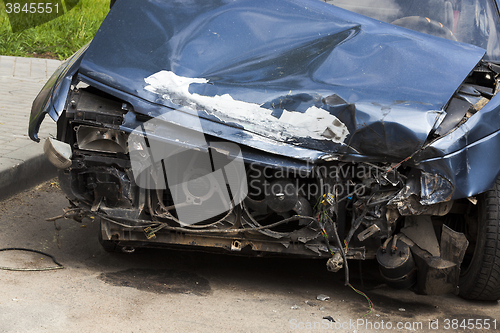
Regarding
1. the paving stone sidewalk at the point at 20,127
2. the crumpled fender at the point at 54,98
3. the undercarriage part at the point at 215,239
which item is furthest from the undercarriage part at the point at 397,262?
the paving stone sidewalk at the point at 20,127

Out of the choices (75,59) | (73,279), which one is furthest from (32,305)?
(75,59)

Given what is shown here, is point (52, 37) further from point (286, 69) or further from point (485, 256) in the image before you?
point (485, 256)

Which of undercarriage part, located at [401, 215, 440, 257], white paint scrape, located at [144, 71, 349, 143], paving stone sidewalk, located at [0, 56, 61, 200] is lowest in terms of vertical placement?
paving stone sidewalk, located at [0, 56, 61, 200]

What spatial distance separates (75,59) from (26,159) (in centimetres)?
161

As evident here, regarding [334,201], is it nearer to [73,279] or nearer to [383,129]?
[383,129]

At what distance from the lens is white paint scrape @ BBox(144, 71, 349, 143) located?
2678 millimetres

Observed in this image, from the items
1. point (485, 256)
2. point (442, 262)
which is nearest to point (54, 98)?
point (442, 262)

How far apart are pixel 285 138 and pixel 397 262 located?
988 millimetres

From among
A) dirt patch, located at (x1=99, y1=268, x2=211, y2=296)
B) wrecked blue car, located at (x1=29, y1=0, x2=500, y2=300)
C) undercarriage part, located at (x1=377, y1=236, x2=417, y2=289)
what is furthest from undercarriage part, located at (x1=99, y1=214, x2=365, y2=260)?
dirt patch, located at (x1=99, y1=268, x2=211, y2=296)

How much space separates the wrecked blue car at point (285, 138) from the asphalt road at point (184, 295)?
208 mm

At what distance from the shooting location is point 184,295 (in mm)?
2959

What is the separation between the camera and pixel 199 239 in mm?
2998

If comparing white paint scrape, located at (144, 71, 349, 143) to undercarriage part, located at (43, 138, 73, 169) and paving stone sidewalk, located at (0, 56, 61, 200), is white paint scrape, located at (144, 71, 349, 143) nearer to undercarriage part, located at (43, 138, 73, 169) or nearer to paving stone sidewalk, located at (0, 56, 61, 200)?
undercarriage part, located at (43, 138, 73, 169)

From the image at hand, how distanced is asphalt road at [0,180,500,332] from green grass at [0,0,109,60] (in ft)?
16.7
